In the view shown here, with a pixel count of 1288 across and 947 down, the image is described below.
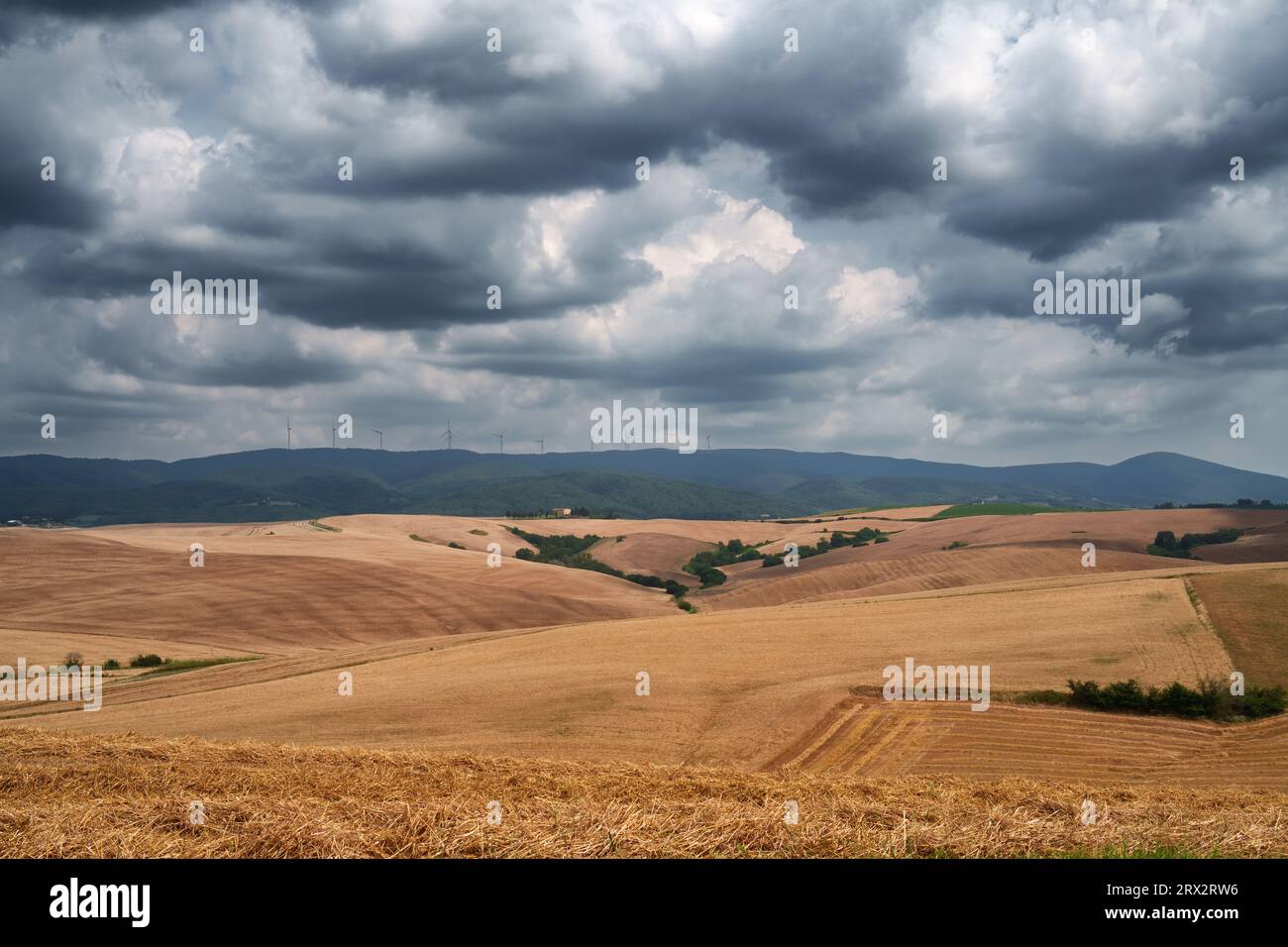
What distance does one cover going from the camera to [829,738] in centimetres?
3675

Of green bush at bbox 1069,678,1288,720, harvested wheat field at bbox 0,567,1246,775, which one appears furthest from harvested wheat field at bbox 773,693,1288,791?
harvested wheat field at bbox 0,567,1246,775

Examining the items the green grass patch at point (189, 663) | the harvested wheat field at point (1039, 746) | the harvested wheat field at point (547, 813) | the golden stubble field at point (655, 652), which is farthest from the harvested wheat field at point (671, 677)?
Result: the harvested wheat field at point (547, 813)

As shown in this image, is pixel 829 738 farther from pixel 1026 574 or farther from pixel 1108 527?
pixel 1108 527

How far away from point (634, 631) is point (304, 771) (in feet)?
147

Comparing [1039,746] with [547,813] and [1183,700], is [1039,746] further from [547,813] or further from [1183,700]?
[547,813]

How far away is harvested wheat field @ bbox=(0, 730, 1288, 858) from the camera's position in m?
11.1

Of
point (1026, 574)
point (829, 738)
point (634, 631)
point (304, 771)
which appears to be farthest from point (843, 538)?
point (304, 771)

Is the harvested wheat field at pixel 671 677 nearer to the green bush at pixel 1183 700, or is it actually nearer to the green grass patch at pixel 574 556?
the green bush at pixel 1183 700

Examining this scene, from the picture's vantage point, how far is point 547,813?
13.8m

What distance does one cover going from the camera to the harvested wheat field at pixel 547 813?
439 inches

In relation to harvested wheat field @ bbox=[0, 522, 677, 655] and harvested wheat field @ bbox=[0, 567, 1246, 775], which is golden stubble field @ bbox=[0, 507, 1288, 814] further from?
harvested wheat field @ bbox=[0, 522, 677, 655]
